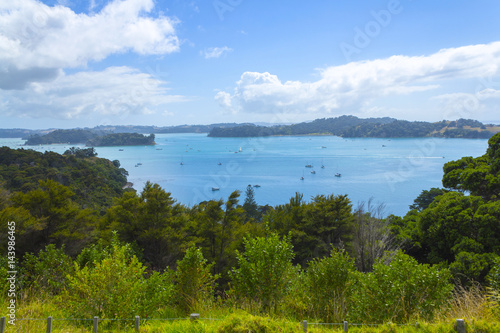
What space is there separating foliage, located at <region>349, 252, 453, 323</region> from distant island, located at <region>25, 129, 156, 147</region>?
488 feet

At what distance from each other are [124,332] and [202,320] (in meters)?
0.98

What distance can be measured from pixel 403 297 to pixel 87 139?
523ft

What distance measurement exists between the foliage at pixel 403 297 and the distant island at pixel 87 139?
149m

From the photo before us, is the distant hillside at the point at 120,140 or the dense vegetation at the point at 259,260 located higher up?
the distant hillside at the point at 120,140

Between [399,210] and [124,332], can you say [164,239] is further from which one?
[399,210]

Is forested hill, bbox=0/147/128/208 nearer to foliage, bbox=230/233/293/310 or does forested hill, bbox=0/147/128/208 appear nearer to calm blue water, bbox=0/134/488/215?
calm blue water, bbox=0/134/488/215

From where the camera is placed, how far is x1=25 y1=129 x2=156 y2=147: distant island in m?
130

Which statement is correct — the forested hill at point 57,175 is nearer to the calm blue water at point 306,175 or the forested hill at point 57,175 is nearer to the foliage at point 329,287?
the calm blue water at point 306,175

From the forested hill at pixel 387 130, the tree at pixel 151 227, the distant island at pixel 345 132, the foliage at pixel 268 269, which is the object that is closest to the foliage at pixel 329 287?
the foliage at pixel 268 269

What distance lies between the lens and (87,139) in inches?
5645

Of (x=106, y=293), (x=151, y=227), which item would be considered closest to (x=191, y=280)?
(x=106, y=293)

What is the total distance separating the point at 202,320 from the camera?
417 centimetres

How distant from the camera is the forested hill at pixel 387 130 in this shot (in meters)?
133

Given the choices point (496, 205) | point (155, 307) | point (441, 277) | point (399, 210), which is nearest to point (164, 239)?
point (155, 307)
